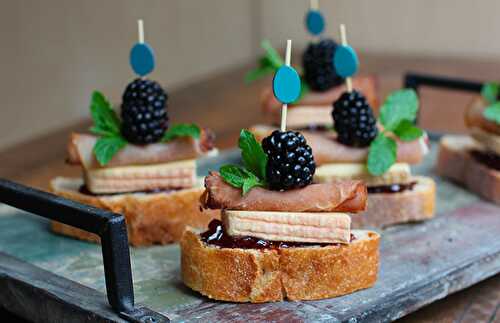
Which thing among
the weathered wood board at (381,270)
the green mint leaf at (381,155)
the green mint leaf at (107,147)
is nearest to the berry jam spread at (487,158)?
the weathered wood board at (381,270)

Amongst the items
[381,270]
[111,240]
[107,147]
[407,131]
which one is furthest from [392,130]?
[111,240]

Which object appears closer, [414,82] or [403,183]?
[403,183]

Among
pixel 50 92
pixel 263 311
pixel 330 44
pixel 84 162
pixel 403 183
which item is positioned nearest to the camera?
pixel 263 311

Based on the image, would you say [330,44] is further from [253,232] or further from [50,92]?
[50,92]

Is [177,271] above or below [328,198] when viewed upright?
below

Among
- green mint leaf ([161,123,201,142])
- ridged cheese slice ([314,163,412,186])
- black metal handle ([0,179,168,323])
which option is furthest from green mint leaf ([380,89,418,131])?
black metal handle ([0,179,168,323])

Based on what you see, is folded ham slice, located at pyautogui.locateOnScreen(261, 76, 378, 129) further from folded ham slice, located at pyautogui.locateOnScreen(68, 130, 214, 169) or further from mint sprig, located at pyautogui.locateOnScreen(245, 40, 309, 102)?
folded ham slice, located at pyautogui.locateOnScreen(68, 130, 214, 169)

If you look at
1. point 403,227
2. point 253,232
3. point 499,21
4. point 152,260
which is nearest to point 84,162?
point 152,260
